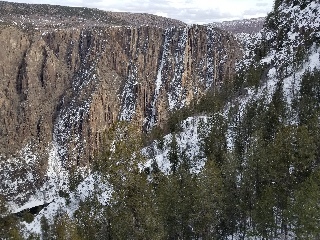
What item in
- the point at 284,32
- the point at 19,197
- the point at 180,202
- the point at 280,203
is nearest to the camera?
the point at 180,202

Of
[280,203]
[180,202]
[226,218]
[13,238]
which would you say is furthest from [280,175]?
[13,238]

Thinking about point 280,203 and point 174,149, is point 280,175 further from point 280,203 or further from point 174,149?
point 174,149

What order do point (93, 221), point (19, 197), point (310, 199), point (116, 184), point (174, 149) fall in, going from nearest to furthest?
point (116, 184) → point (310, 199) → point (93, 221) → point (174, 149) → point (19, 197)

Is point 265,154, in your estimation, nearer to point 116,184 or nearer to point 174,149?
point 116,184


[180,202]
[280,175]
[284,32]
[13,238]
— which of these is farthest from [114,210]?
[284,32]

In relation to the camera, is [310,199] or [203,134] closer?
[310,199]

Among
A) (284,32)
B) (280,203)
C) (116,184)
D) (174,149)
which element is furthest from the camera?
(284,32)

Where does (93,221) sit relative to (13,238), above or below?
below

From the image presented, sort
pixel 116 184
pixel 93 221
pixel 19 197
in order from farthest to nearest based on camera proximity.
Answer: pixel 19 197, pixel 93 221, pixel 116 184

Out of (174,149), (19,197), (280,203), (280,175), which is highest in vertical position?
(280,175)
